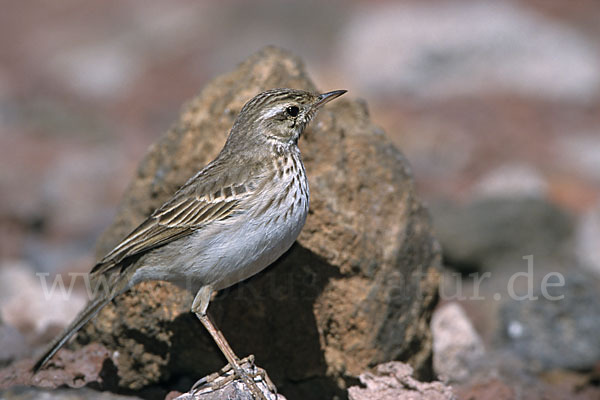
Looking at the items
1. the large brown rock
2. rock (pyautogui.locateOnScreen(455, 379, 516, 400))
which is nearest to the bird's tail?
the large brown rock

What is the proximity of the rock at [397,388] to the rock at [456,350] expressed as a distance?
4.27ft

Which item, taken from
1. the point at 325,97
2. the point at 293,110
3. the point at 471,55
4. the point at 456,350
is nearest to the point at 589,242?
the point at 456,350

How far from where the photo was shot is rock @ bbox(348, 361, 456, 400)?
496cm

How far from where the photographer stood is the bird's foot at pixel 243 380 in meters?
4.63

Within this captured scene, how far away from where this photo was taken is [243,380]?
4.70 meters

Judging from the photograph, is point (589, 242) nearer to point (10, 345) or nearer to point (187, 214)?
point (187, 214)

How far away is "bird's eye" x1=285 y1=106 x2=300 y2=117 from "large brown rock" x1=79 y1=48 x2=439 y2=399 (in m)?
0.47

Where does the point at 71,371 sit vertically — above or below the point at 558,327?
below

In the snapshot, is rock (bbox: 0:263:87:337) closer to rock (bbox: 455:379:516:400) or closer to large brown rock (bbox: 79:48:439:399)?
large brown rock (bbox: 79:48:439:399)

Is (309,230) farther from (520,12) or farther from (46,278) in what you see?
(520,12)

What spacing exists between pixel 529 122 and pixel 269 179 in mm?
11666

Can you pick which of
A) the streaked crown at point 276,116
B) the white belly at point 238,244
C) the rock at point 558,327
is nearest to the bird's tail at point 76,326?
the white belly at point 238,244

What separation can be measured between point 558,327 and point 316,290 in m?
2.80

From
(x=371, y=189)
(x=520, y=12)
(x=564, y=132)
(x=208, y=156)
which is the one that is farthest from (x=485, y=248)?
(x=520, y=12)
